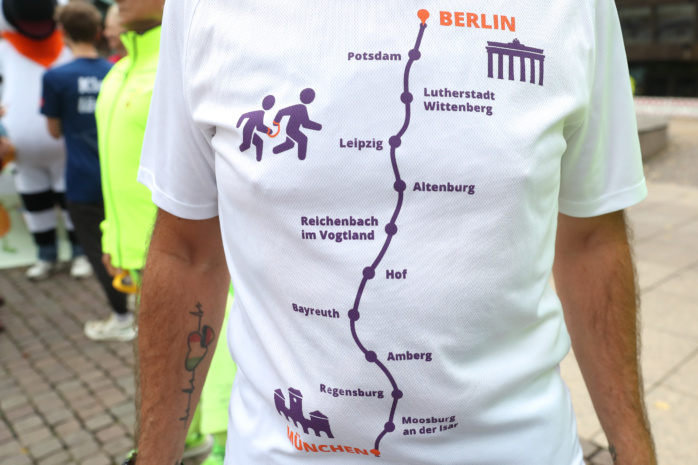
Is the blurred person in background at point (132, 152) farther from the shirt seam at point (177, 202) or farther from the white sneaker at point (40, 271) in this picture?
the white sneaker at point (40, 271)

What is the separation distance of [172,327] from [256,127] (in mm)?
552

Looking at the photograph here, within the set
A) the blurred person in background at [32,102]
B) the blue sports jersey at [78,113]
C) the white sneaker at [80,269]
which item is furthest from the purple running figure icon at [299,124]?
the white sneaker at [80,269]

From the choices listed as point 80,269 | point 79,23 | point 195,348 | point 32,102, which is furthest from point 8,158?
point 195,348

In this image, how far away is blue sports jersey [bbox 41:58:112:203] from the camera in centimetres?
469

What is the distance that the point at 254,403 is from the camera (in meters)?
1.15

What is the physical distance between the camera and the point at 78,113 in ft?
15.6

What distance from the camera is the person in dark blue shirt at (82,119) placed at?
4.70m

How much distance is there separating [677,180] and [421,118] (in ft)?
31.9

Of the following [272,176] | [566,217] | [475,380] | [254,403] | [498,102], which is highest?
[498,102]

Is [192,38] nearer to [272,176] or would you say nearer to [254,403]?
[272,176]

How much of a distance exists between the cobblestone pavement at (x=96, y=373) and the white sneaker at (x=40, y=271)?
4.9 inches

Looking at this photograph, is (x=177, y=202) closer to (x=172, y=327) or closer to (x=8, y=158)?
(x=172, y=327)

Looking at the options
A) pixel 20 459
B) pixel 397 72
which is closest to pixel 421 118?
pixel 397 72

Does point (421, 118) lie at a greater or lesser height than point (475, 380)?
greater
